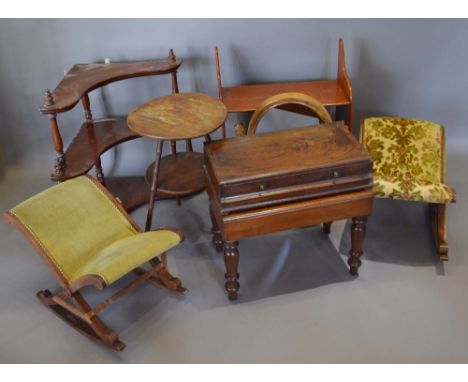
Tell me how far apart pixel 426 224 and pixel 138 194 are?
1.91 metres

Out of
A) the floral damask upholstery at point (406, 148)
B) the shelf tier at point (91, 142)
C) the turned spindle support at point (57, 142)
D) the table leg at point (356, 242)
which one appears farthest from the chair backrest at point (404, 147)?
the turned spindle support at point (57, 142)

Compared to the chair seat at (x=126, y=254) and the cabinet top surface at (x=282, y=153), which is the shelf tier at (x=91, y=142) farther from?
the cabinet top surface at (x=282, y=153)

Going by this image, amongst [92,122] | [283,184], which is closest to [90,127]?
[92,122]

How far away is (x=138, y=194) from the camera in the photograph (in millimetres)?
3541

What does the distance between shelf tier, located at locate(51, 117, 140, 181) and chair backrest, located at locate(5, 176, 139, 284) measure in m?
0.23

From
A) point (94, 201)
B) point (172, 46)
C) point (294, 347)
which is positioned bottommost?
point (294, 347)

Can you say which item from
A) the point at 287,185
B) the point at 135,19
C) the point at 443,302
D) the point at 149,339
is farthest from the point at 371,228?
the point at 135,19

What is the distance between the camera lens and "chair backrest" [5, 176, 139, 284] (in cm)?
243

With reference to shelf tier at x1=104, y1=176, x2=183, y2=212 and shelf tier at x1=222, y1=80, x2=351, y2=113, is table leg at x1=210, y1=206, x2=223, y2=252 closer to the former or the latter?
shelf tier at x1=104, y1=176, x2=183, y2=212

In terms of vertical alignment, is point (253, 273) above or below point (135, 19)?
below

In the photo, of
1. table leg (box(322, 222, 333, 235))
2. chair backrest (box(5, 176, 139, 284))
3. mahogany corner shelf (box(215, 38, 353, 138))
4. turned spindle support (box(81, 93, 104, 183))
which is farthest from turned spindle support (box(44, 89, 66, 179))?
table leg (box(322, 222, 333, 235))

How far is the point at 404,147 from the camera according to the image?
313 cm

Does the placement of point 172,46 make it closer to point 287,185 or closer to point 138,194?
point 138,194

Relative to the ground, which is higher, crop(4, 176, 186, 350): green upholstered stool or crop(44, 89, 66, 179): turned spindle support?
crop(44, 89, 66, 179): turned spindle support
